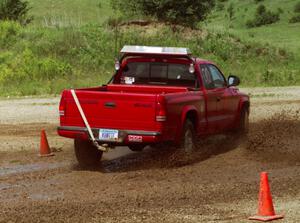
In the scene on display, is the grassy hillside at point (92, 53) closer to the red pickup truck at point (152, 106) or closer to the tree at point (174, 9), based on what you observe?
the tree at point (174, 9)

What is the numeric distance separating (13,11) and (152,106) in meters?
37.1

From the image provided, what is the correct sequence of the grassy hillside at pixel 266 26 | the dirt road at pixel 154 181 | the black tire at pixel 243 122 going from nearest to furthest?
1. the dirt road at pixel 154 181
2. the black tire at pixel 243 122
3. the grassy hillside at pixel 266 26

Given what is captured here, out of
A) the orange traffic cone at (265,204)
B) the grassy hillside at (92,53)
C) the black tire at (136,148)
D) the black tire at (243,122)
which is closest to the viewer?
the orange traffic cone at (265,204)

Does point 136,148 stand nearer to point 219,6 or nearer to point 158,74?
point 158,74

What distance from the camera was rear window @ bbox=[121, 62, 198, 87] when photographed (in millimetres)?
13586

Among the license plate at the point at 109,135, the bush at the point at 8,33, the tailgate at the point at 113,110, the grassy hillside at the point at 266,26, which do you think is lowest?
the grassy hillside at the point at 266,26

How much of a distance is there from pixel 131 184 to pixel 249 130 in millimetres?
5709

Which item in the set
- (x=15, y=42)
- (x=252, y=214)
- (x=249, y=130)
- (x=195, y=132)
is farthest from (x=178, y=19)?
(x=252, y=214)

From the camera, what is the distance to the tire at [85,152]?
12.6 meters

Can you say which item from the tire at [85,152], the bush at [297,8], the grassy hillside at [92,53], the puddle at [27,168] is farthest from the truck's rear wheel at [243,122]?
the bush at [297,8]

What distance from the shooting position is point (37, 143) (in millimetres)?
15531

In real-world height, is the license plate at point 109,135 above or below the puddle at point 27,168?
above

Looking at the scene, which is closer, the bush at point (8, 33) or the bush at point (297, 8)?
the bush at point (8, 33)

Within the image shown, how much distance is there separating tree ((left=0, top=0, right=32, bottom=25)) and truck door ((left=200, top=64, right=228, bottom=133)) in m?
33.6
